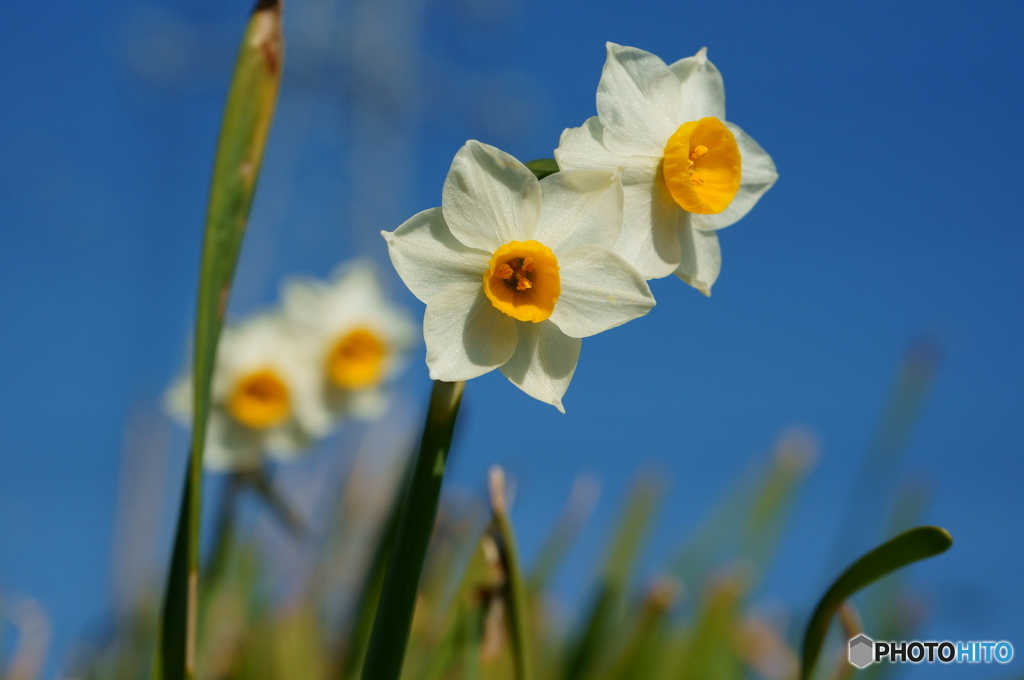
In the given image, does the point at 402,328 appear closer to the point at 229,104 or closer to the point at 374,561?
the point at 374,561

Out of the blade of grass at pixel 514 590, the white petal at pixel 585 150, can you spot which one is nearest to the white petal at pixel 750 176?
the white petal at pixel 585 150

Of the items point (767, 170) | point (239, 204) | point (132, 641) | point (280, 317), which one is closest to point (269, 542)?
point (132, 641)

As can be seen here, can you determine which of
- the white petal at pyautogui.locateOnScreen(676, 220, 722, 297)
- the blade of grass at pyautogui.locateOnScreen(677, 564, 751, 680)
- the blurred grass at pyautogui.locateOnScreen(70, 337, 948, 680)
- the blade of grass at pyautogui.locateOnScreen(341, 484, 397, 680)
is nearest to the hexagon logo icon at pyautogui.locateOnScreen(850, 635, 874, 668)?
the blurred grass at pyautogui.locateOnScreen(70, 337, 948, 680)

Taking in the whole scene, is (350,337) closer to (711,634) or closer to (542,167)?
(711,634)

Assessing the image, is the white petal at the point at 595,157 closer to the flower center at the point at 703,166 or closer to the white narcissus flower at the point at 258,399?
the flower center at the point at 703,166

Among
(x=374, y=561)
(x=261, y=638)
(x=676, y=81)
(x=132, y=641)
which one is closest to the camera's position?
(x=676, y=81)

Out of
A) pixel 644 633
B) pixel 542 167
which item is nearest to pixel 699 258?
pixel 542 167
